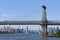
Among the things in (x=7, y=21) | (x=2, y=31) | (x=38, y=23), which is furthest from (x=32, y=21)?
(x=2, y=31)

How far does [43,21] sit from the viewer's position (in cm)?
8712

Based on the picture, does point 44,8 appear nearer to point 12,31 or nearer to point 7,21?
point 7,21

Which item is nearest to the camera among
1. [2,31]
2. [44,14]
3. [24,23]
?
[24,23]

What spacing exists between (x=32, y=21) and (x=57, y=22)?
7.41m

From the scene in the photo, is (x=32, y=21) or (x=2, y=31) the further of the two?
(x=2, y=31)

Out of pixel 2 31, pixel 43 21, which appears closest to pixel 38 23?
pixel 43 21

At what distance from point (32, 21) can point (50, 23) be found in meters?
5.45

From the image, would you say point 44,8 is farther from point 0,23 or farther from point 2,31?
point 2,31

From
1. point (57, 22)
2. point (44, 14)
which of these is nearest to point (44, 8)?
point (44, 14)

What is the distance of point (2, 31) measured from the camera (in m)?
138

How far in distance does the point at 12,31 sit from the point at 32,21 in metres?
57.0

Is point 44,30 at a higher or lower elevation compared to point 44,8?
lower

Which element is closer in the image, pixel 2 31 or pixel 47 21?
pixel 47 21

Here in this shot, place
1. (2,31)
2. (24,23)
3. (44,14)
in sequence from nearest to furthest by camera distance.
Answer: (24,23)
(44,14)
(2,31)
